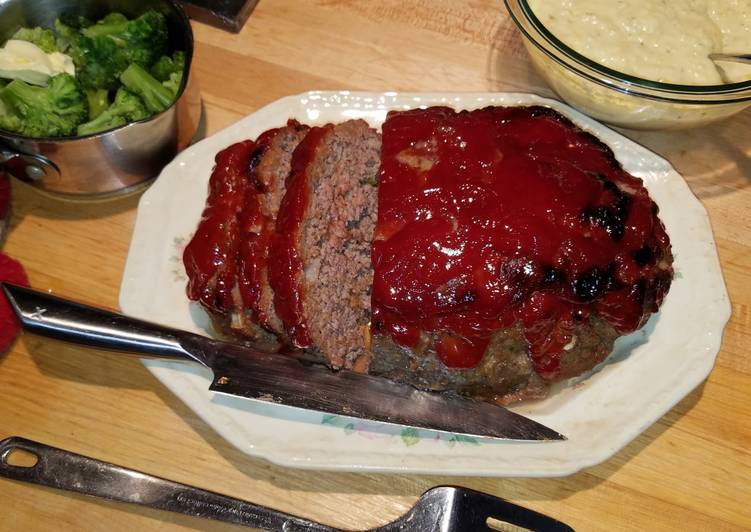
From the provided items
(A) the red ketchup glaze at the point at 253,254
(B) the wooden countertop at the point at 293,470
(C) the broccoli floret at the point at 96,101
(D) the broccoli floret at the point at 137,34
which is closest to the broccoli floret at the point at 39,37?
(D) the broccoli floret at the point at 137,34

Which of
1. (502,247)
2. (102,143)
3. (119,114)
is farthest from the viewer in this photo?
(119,114)

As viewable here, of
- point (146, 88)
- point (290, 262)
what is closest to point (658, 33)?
point (290, 262)

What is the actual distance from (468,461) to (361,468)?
1.48 ft

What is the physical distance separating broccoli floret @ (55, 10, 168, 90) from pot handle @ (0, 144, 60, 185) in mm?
550

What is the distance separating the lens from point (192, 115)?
377cm

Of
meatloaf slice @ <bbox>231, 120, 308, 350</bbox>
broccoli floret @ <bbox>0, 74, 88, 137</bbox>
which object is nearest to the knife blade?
meatloaf slice @ <bbox>231, 120, 308, 350</bbox>

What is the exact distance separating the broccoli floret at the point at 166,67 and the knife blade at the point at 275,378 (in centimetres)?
151

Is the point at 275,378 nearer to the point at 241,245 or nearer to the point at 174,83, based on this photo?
the point at 241,245

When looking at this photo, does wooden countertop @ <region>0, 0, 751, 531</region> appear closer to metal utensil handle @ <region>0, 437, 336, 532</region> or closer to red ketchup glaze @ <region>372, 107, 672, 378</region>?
metal utensil handle @ <region>0, 437, 336, 532</region>

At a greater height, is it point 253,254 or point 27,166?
point 253,254

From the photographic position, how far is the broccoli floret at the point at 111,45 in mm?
3629

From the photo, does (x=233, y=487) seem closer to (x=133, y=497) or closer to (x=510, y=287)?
(x=133, y=497)

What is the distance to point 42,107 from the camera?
3471 mm

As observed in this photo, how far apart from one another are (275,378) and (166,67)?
2.01 m
